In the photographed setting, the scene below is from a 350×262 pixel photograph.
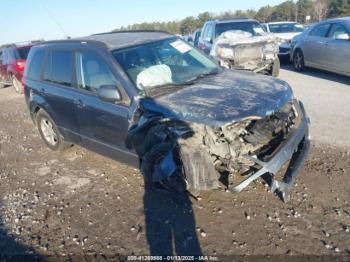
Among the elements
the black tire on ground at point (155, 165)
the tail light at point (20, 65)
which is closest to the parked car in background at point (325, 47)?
the black tire on ground at point (155, 165)


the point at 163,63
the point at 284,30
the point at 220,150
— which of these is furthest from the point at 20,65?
the point at 284,30

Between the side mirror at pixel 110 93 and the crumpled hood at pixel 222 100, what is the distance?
0.35 metres

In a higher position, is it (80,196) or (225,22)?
(225,22)

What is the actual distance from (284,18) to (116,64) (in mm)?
45435

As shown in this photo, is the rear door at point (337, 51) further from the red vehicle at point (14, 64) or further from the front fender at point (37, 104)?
the red vehicle at point (14, 64)

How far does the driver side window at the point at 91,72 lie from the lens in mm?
4445

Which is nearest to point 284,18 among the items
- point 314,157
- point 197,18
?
point 197,18

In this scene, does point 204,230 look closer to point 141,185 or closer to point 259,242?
point 259,242

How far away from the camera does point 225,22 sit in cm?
1045

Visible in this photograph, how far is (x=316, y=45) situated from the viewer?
1012 centimetres

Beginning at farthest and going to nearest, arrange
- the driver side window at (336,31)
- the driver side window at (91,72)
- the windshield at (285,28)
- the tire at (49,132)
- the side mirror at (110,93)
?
1. the windshield at (285,28)
2. the driver side window at (336,31)
3. the tire at (49,132)
4. the driver side window at (91,72)
5. the side mirror at (110,93)

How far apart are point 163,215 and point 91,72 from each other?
221 centimetres

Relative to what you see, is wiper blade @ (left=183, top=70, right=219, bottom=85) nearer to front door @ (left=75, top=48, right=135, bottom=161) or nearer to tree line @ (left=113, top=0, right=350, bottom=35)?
front door @ (left=75, top=48, right=135, bottom=161)

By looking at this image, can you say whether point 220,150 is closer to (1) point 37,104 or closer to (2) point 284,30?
(1) point 37,104
